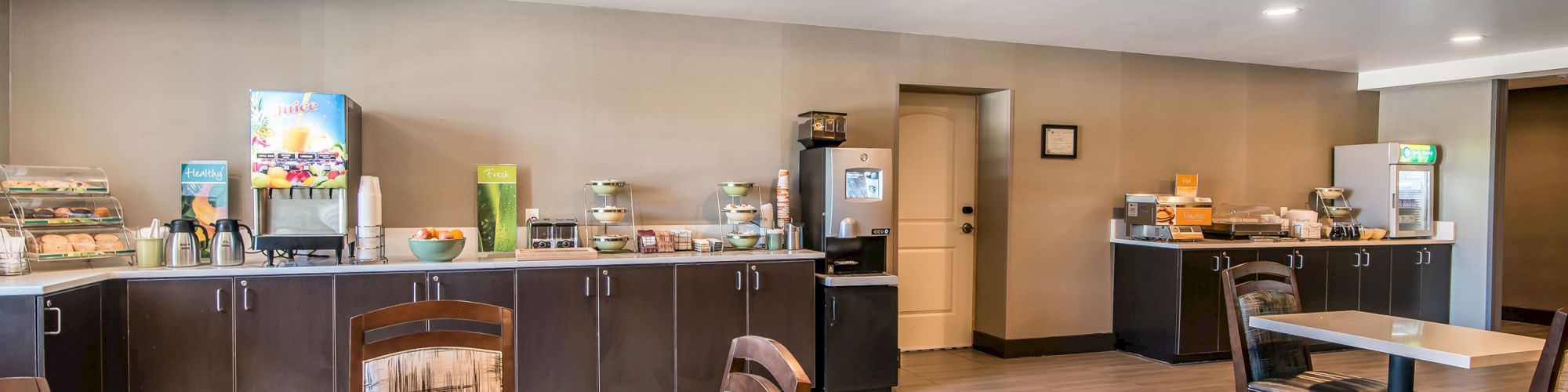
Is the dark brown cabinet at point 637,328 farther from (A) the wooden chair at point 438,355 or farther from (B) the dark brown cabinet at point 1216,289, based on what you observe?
(B) the dark brown cabinet at point 1216,289

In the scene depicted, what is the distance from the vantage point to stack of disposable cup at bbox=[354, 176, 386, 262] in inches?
161

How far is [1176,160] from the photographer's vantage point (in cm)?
634

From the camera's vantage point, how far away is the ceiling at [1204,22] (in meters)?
4.62

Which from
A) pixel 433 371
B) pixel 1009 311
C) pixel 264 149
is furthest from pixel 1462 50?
pixel 264 149

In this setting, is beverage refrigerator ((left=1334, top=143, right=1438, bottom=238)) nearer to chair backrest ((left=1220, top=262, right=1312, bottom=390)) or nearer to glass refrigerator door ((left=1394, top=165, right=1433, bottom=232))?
glass refrigerator door ((left=1394, top=165, right=1433, bottom=232))

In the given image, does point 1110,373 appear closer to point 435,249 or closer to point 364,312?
point 435,249

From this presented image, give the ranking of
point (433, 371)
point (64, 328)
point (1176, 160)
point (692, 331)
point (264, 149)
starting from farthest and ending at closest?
point (1176, 160), point (692, 331), point (264, 149), point (64, 328), point (433, 371)

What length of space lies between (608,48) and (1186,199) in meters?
4.10

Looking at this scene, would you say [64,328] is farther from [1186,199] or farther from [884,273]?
[1186,199]

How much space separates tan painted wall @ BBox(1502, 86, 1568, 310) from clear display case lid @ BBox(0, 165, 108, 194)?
34.9ft

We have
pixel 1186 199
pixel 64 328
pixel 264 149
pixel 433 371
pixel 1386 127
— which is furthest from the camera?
pixel 1386 127

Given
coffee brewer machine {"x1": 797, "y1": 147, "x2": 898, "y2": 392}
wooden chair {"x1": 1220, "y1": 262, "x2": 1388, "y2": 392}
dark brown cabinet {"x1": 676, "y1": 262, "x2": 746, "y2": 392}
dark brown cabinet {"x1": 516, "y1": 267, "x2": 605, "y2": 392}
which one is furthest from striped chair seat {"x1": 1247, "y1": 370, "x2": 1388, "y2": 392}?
dark brown cabinet {"x1": 516, "y1": 267, "x2": 605, "y2": 392}

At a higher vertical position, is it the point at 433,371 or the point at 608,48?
the point at 608,48

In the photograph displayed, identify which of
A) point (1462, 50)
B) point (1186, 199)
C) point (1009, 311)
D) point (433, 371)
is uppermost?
point (1462, 50)
